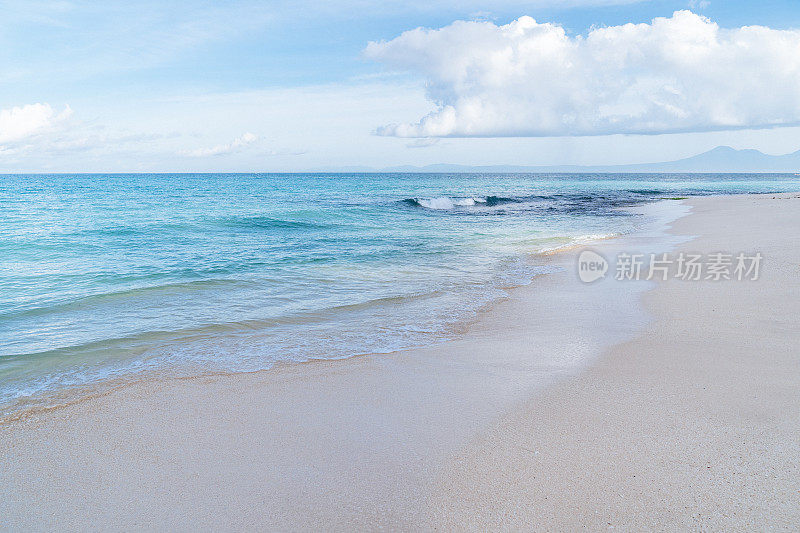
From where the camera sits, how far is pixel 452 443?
3.74 m

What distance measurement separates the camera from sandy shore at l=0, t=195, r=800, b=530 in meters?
2.98

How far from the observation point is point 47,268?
480 inches

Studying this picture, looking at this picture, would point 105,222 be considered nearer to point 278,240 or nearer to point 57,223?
point 57,223

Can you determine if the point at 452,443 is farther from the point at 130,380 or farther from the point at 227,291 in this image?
the point at 227,291

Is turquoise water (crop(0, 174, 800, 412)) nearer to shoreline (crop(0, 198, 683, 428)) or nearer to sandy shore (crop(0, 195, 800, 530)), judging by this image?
shoreline (crop(0, 198, 683, 428))

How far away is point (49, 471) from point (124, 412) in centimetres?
95

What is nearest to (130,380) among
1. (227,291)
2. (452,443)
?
(452,443)

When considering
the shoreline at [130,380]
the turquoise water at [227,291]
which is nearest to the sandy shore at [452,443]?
the shoreline at [130,380]

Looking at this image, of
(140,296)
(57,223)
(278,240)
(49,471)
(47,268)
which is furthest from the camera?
(57,223)

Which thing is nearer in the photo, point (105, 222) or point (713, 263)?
point (713, 263)

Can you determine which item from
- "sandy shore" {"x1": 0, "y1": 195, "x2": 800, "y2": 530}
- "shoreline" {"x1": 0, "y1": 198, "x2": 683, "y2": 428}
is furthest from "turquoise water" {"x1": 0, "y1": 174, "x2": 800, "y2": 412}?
"sandy shore" {"x1": 0, "y1": 195, "x2": 800, "y2": 530}

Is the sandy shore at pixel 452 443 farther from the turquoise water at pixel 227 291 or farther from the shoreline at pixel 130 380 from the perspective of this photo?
the turquoise water at pixel 227 291

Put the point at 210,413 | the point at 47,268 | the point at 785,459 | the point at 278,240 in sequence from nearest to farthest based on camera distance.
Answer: the point at 785,459, the point at 210,413, the point at 47,268, the point at 278,240

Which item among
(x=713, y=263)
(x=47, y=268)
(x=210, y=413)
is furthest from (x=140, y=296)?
(x=713, y=263)
